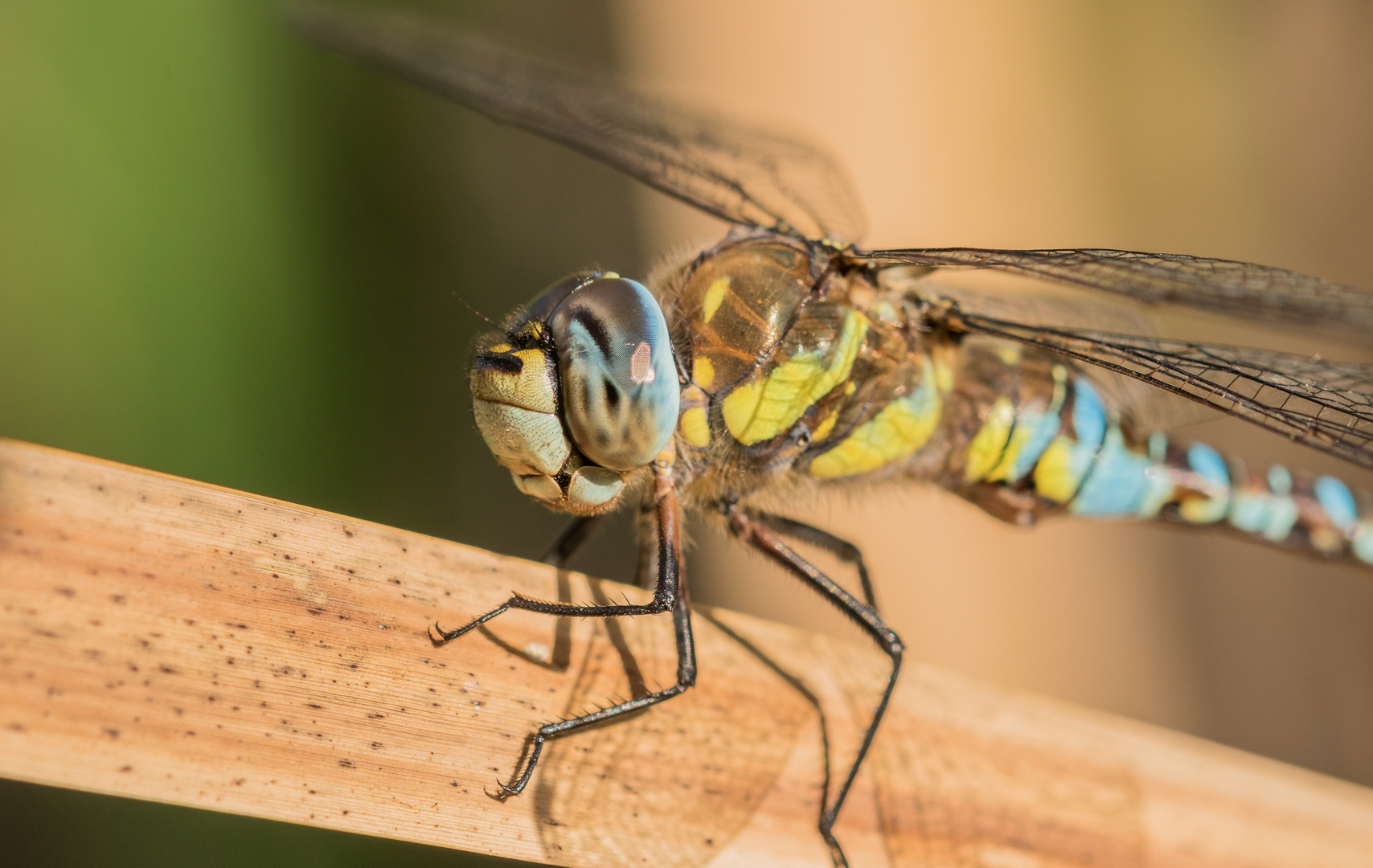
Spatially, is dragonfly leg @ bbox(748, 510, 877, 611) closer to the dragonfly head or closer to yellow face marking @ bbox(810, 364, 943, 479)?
yellow face marking @ bbox(810, 364, 943, 479)

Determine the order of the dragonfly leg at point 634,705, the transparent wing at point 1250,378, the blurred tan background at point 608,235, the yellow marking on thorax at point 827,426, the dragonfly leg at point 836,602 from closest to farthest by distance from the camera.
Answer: the dragonfly leg at point 634,705 → the dragonfly leg at point 836,602 → the transparent wing at point 1250,378 → the yellow marking on thorax at point 827,426 → the blurred tan background at point 608,235

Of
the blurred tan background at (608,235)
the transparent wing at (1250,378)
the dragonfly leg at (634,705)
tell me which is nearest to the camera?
the dragonfly leg at (634,705)

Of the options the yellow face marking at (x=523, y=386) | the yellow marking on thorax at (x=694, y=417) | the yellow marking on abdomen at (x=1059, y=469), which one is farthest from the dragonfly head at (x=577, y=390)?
the yellow marking on abdomen at (x=1059, y=469)

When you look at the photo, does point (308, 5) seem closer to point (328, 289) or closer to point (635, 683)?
point (328, 289)

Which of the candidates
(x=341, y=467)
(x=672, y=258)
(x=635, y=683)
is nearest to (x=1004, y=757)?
(x=635, y=683)

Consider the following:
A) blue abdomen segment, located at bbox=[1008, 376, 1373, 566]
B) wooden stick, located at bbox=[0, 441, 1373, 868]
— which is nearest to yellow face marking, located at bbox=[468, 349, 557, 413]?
wooden stick, located at bbox=[0, 441, 1373, 868]

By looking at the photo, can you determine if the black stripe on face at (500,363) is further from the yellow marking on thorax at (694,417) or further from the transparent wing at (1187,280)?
the transparent wing at (1187,280)
